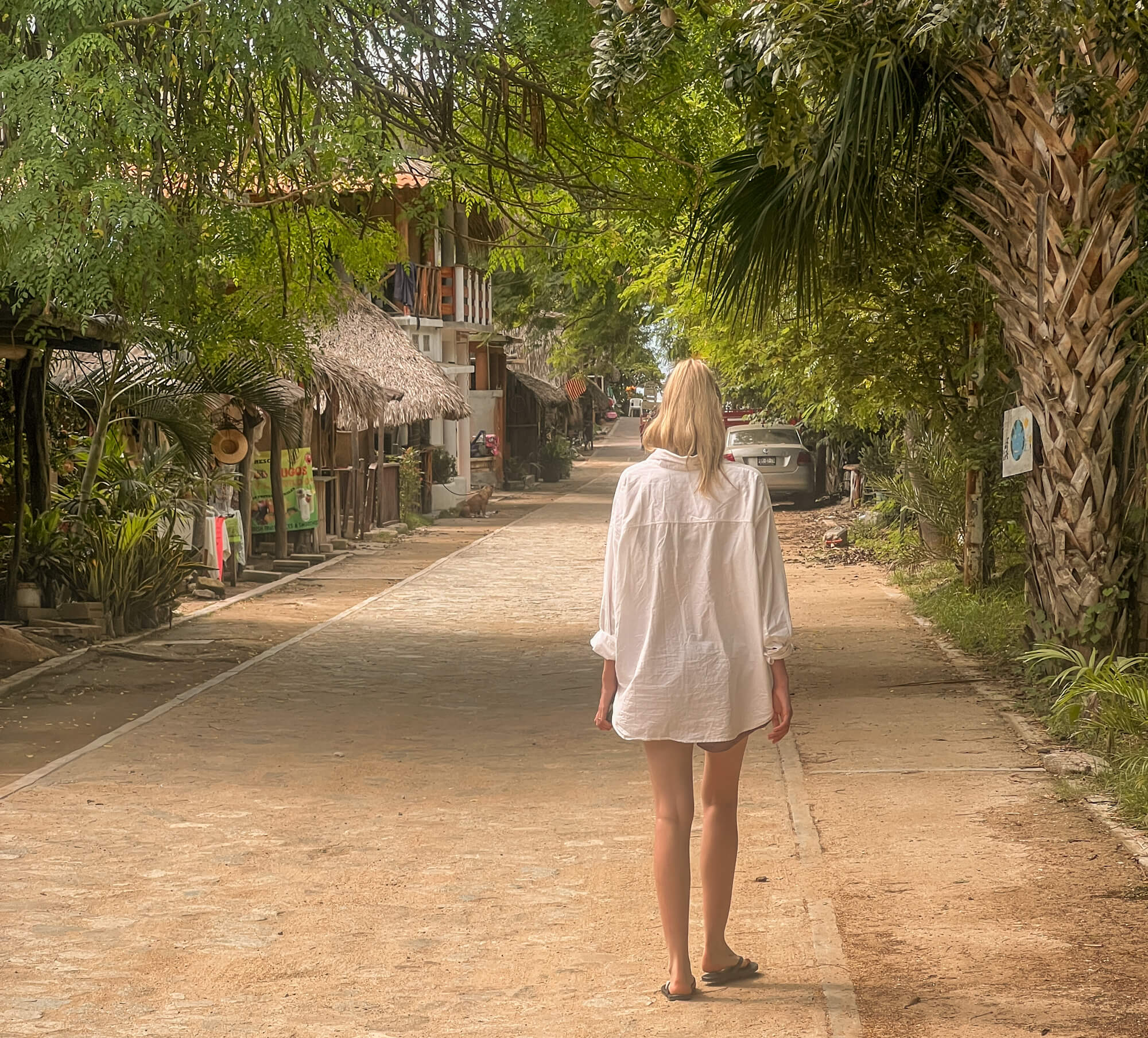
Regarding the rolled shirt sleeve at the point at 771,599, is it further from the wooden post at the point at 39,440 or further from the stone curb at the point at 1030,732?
the wooden post at the point at 39,440

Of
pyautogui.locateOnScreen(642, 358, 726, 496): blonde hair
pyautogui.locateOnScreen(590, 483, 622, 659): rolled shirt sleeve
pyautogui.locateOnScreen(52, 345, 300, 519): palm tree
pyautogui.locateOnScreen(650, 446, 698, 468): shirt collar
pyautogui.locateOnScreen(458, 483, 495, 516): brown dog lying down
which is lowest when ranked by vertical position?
pyautogui.locateOnScreen(458, 483, 495, 516): brown dog lying down

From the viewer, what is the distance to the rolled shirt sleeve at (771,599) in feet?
14.6

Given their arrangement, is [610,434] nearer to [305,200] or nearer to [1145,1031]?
[305,200]

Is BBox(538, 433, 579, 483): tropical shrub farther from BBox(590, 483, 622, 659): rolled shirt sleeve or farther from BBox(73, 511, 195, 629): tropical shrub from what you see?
BBox(590, 483, 622, 659): rolled shirt sleeve

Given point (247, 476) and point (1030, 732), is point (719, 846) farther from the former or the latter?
point (247, 476)

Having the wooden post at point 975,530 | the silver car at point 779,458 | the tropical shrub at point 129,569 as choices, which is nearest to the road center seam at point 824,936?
the wooden post at point 975,530

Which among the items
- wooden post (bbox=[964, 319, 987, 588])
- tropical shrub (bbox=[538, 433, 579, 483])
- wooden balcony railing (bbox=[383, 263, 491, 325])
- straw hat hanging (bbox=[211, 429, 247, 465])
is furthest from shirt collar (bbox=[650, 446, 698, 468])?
tropical shrub (bbox=[538, 433, 579, 483])

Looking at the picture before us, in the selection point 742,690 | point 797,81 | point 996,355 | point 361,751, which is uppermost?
point 797,81

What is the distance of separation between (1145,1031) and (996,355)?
8.79m

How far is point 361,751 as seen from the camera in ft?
27.8

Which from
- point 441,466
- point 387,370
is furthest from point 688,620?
point 441,466

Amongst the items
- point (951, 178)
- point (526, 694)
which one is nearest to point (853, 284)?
point (951, 178)

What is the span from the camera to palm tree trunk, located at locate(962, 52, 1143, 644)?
7.99m

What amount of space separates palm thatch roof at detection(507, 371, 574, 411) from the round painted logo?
107ft
